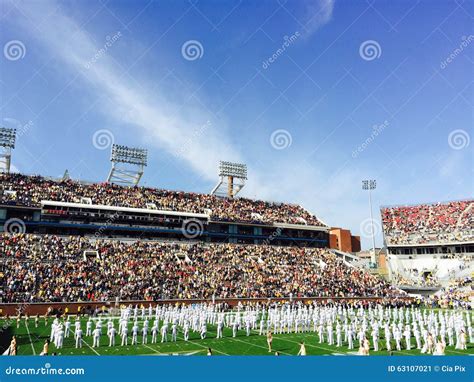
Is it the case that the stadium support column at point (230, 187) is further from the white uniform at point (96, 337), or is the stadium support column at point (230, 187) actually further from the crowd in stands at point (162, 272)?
the white uniform at point (96, 337)

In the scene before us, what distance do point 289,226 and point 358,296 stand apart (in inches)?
517

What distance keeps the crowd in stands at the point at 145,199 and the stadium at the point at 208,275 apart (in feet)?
0.63

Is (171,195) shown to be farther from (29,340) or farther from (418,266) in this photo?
(418,266)

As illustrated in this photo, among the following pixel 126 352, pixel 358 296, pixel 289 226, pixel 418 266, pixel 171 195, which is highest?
pixel 171 195

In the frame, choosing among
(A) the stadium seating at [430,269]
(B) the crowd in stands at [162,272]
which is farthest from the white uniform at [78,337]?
(A) the stadium seating at [430,269]

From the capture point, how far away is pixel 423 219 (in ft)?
181

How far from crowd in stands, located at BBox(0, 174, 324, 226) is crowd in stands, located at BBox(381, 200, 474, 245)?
476 inches

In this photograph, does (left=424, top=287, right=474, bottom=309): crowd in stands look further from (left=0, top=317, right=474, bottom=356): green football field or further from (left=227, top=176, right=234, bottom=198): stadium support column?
(left=227, top=176, right=234, bottom=198): stadium support column

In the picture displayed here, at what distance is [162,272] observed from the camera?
32.5 meters

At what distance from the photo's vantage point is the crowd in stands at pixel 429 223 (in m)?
49.4

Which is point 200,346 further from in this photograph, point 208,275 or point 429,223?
point 429,223

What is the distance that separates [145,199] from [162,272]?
12.2 m

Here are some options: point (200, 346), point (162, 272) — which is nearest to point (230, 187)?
point (162, 272)

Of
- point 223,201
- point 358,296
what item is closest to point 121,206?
point 223,201
